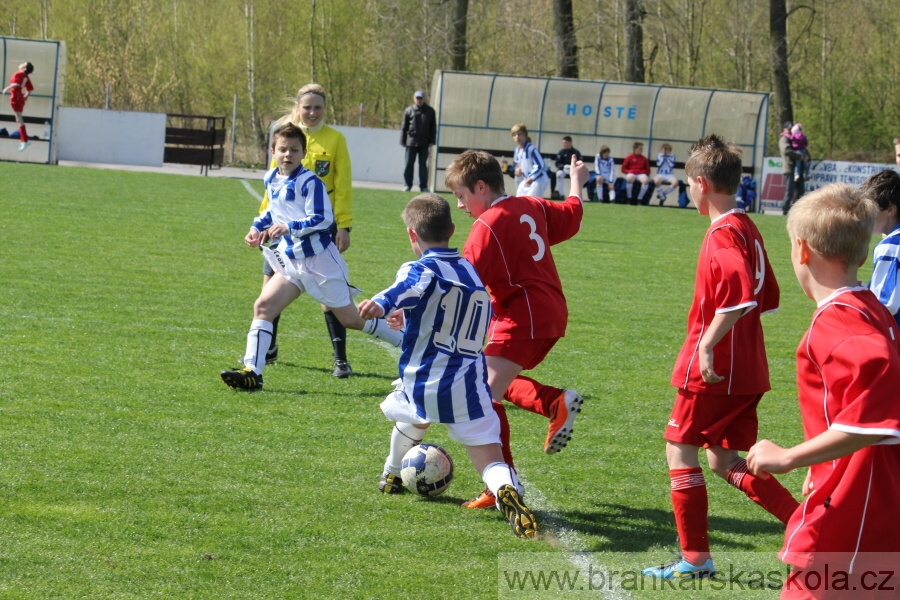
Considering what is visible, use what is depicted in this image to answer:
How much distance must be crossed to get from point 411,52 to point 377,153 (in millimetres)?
12218

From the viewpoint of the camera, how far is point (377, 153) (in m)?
27.1

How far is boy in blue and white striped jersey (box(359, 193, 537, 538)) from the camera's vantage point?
3967 mm

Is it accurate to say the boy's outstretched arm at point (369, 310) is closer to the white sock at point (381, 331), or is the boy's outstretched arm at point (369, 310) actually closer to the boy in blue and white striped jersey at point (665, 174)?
the white sock at point (381, 331)

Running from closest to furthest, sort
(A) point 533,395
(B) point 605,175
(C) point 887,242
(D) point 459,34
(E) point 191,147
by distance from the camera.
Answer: (C) point 887,242, (A) point 533,395, (B) point 605,175, (E) point 191,147, (D) point 459,34

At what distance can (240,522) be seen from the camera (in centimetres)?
400

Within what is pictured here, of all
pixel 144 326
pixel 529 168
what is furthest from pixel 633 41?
pixel 144 326

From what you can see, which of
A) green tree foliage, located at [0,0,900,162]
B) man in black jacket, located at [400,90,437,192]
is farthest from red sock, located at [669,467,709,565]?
green tree foliage, located at [0,0,900,162]

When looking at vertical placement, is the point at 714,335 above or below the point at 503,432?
above

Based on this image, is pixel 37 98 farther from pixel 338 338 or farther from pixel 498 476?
pixel 498 476

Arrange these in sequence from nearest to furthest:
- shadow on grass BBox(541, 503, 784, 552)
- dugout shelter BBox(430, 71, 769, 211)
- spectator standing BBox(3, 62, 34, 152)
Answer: shadow on grass BBox(541, 503, 784, 552) < spectator standing BBox(3, 62, 34, 152) < dugout shelter BBox(430, 71, 769, 211)

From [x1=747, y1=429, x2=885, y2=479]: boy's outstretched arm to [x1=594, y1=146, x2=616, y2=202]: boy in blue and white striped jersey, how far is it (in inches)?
843

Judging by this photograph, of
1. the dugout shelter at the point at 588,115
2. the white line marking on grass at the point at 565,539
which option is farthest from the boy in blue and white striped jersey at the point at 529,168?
the white line marking on grass at the point at 565,539

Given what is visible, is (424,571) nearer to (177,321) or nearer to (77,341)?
(77,341)

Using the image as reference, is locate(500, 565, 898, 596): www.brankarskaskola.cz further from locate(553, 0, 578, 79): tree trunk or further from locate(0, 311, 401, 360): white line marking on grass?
locate(553, 0, 578, 79): tree trunk
